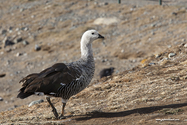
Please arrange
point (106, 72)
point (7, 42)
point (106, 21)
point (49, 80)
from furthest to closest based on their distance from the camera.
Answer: point (7, 42) → point (106, 21) → point (106, 72) → point (49, 80)

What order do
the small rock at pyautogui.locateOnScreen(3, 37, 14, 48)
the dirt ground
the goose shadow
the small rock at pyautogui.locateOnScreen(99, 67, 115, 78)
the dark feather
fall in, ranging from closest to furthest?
1. the dark feather
2. the goose shadow
3. the dirt ground
4. the small rock at pyautogui.locateOnScreen(99, 67, 115, 78)
5. the small rock at pyautogui.locateOnScreen(3, 37, 14, 48)

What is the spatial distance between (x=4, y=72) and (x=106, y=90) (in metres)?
9.51

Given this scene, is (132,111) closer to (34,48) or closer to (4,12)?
(34,48)

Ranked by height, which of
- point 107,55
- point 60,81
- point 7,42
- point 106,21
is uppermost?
point 106,21

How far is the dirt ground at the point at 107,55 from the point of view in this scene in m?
6.77

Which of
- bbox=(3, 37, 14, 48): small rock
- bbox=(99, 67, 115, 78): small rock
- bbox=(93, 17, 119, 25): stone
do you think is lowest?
bbox=(99, 67, 115, 78): small rock

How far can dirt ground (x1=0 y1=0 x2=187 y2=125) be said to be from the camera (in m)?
6.77

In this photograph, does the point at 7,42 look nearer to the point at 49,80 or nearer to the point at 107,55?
the point at 107,55

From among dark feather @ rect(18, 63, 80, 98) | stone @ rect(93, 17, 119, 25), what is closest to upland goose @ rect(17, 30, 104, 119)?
dark feather @ rect(18, 63, 80, 98)

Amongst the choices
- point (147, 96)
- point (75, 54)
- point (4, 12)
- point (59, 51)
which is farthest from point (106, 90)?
point (4, 12)

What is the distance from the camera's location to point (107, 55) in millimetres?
14422

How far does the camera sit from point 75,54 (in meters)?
15.6

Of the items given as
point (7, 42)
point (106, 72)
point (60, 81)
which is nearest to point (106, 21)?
point (106, 72)

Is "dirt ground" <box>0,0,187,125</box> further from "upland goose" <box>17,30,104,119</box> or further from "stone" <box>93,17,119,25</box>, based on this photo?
"upland goose" <box>17,30,104,119</box>
